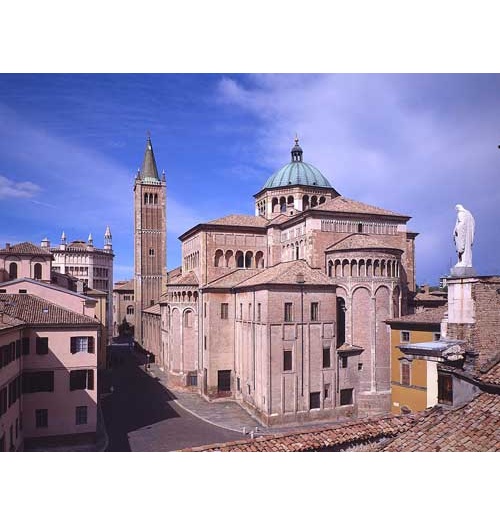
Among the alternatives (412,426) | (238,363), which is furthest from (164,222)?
(412,426)

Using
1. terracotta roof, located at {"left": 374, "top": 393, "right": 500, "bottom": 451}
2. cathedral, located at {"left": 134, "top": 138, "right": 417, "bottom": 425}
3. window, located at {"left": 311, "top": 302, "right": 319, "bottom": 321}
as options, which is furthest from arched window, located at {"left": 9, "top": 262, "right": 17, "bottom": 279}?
terracotta roof, located at {"left": 374, "top": 393, "right": 500, "bottom": 451}

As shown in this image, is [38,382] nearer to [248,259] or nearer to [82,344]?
[82,344]

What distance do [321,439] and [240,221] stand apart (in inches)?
558

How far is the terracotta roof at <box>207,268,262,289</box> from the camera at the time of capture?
19.1 m

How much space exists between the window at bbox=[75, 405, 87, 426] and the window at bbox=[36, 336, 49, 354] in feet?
6.52

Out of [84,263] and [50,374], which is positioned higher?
[84,263]

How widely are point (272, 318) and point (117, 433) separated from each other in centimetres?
650

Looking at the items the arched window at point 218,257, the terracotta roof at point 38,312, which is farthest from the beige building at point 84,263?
the terracotta roof at point 38,312

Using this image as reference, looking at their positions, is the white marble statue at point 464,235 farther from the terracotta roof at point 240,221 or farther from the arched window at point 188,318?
the arched window at point 188,318

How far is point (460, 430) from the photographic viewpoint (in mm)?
6023

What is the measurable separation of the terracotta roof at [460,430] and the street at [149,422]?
8273mm

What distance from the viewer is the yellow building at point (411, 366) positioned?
554 inches

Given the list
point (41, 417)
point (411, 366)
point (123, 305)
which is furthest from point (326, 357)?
point (123, 305)

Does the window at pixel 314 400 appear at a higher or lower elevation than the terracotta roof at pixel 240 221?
lower
